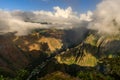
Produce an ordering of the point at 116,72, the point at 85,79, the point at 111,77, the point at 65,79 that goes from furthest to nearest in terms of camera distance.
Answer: the point at 85,79, the point at 111,77, the point at 116,72, the point at 65,79

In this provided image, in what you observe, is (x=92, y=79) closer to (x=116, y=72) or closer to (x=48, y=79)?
(x=116, y=72)

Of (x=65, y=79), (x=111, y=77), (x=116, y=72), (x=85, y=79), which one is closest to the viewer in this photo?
(x=65, y=79)

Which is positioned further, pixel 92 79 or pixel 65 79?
pixel 92 79

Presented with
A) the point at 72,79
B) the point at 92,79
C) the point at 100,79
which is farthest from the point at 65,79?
the point at 92,79

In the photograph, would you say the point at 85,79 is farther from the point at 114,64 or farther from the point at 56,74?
the point at 56,74

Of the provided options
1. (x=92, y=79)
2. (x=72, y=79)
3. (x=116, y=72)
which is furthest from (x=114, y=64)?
(x=72, y=79)

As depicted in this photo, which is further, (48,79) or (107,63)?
(107,63)

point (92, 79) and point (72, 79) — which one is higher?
point (72, 79)

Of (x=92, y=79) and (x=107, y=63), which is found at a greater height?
(x=107, y=63)

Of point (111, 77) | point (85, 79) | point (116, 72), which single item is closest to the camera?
point (116, 72)
